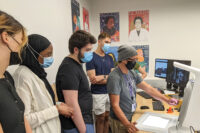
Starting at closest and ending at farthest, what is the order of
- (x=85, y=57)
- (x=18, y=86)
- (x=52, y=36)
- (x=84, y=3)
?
1. (x=18, y=86)
2. (x=85, y=57)
3. (x=52, y=36)
4. (x=84, y=3)

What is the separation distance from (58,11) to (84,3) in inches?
44.5

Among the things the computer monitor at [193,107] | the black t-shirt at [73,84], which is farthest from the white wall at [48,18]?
the computer monitor at [193,107]

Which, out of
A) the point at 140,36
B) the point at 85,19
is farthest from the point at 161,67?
the point at 85,19

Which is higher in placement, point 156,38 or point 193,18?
point 193,18

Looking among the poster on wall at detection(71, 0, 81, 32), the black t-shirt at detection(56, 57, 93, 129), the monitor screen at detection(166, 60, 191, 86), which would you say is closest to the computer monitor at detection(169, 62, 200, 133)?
the black t-shirt at detection(56, 57, 93, 129)

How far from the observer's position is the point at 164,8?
3.14 metres

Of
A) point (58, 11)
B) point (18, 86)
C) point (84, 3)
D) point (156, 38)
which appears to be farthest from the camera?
point (156, 38)

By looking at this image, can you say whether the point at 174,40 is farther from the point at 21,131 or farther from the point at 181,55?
the point at 21,131

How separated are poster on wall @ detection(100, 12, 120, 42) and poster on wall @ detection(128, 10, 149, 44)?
0.28 metres

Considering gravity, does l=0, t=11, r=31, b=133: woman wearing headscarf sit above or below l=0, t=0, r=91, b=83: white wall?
below

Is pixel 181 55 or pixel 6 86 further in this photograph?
pixel 181 55

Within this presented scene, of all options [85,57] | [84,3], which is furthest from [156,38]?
[85,57]

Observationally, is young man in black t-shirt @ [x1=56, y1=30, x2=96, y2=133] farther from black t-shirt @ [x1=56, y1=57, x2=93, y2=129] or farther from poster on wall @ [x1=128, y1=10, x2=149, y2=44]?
poster on wall @ [x1=128, y1=10, x2=149, y2=44]

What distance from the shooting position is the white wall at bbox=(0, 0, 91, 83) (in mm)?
1335
